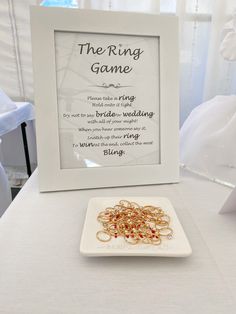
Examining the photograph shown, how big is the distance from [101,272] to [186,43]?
1068mm

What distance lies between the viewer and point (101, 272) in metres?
0.31

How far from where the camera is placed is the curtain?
43.1 inches

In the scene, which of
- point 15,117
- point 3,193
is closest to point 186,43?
point 15,117

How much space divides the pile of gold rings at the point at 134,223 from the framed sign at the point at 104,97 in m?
0.11

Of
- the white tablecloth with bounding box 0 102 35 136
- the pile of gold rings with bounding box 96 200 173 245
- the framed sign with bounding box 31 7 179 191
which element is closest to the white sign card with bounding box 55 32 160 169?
the framed sign with bounding box 31 7 179 191

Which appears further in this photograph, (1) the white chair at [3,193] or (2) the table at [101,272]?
(1) the white chair at [3,193]

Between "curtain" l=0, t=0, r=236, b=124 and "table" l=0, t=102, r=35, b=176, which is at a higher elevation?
"curtain" l=0, t=0, r=236, b=124

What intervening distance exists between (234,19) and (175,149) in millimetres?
325

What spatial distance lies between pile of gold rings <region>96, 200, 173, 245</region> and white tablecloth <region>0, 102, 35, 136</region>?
0.65 metres

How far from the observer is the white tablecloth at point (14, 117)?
0.93 metres

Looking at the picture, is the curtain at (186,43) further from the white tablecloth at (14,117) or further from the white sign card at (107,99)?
the white sign card at (107,99)

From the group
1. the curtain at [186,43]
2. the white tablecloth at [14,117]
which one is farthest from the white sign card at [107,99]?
the curtain at [186,43]

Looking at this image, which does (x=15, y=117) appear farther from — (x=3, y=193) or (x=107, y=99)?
(x=107, y=99)

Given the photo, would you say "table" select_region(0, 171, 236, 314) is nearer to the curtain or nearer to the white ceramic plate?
the white ceramic plate
